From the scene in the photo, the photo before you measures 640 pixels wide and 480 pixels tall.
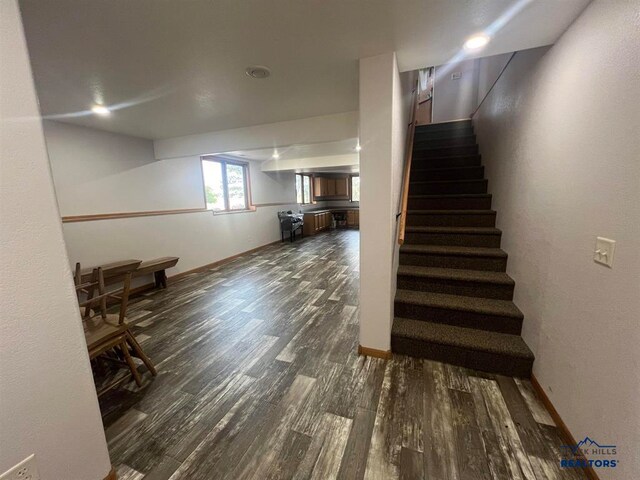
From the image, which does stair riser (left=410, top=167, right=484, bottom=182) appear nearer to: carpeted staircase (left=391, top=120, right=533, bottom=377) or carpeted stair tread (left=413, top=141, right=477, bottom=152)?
carpeted staircase (left=391, top=120, right=533, bottom=377)

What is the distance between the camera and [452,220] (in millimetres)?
2768

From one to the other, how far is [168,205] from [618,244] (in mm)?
4928

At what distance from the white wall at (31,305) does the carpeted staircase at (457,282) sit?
6.38 ft

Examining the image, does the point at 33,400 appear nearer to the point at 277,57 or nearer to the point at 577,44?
the point at 277,57

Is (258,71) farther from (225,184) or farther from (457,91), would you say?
(457,91)

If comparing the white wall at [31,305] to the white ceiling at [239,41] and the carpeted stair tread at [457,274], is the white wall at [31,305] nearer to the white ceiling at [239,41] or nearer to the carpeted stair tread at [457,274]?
the white ceiling at [239,41]

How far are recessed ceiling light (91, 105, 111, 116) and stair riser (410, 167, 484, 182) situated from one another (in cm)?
353

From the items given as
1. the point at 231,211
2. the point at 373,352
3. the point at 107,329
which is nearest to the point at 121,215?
the point at 231,211

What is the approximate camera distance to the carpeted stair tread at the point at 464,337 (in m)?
1.79

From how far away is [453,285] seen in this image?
7.40 ft

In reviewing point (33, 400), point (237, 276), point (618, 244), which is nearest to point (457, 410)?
point (618, 244)

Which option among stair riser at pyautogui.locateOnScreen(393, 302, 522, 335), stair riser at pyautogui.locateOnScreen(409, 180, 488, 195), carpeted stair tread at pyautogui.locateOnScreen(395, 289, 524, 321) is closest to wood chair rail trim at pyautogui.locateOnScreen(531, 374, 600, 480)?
stair riser at pyautogui.locateOnScreen(393, 302, 522, 335)

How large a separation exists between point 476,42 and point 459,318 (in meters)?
1.98

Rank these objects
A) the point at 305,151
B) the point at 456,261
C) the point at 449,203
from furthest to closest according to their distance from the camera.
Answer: the point at 305,151, the point at 449,203, the point at 456,261
